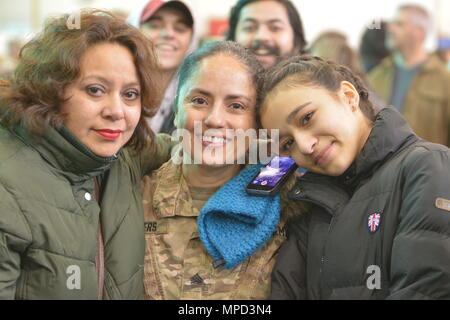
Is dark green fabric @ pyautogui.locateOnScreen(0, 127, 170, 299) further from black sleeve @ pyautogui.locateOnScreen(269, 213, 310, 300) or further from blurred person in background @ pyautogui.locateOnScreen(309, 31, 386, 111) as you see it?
blurred person in background @ pyautogui.locateOnScreen(309, 31, 386, 111)

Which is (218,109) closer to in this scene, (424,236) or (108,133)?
(108,133)

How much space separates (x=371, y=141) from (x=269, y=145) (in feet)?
1.21

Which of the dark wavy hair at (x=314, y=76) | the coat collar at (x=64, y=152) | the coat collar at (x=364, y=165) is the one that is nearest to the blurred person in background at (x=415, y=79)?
the dark wavy hair at (x=314, y=76)

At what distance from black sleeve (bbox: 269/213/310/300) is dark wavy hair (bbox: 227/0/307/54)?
1322 millimetres

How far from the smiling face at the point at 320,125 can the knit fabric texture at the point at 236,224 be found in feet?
0.67

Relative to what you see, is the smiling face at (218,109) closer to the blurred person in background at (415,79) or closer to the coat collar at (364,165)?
the coat collar at (364,165)

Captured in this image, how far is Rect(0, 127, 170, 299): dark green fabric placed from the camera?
1533mm

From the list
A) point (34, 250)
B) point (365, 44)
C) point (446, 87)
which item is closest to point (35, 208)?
point (34, 250)

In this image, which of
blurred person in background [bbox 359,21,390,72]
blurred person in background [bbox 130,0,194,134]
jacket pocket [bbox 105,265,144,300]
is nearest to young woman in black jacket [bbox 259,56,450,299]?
jacket pocket [bbox 105,265,144,300]

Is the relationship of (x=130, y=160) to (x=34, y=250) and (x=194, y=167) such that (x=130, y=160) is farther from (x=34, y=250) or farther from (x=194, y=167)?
(x=34, y=250)

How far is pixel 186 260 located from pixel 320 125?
610mm

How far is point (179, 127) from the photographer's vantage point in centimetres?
202

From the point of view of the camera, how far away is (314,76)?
1.85 meters

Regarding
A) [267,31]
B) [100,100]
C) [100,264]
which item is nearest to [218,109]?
[100,100]
